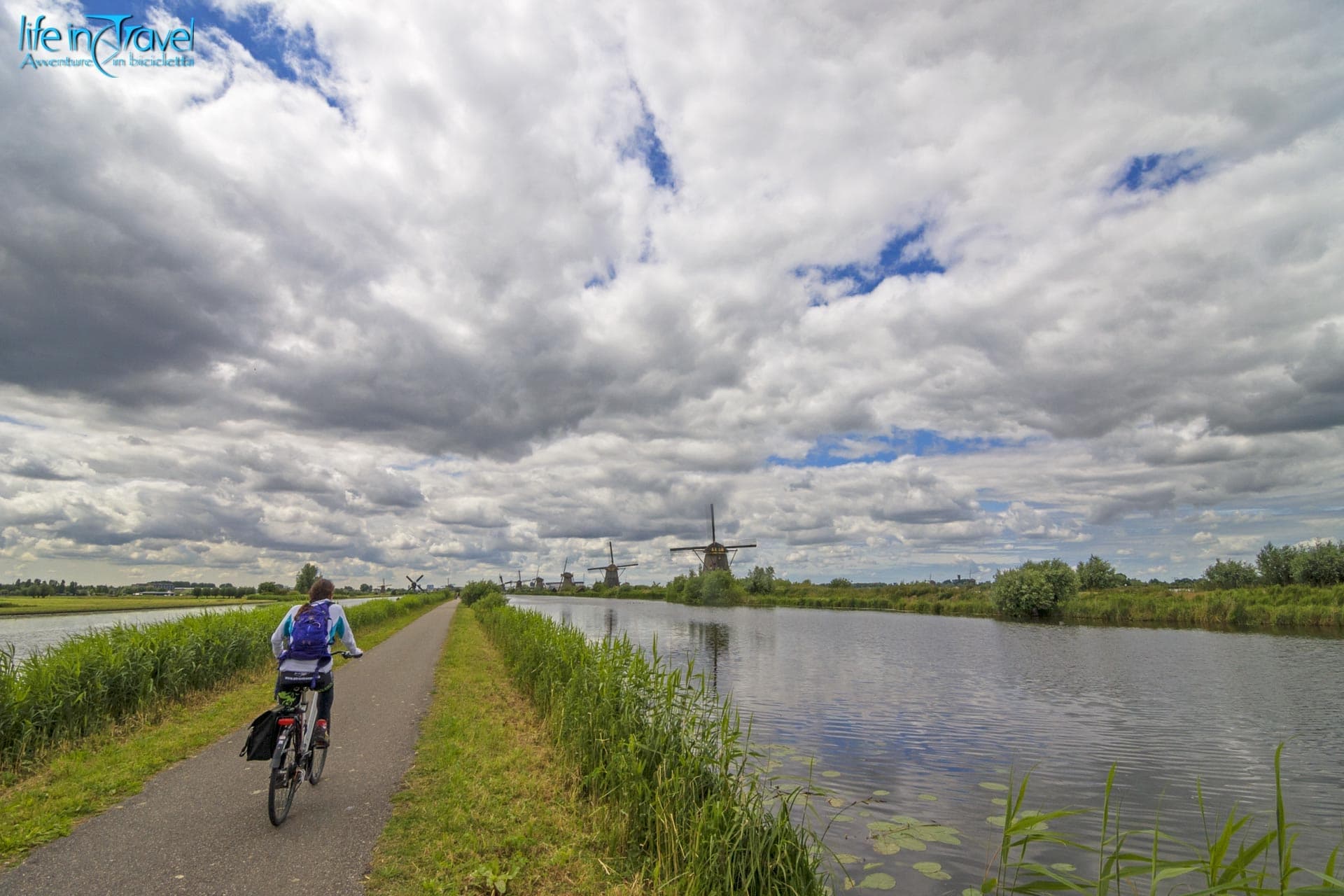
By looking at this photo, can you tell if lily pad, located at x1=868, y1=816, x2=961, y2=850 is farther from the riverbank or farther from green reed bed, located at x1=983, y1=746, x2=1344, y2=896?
the riverbank

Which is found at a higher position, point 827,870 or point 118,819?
point 118,819

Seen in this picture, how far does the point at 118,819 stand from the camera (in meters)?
6.45

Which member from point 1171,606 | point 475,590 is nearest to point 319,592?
point 1171,606

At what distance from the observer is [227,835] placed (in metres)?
6.10

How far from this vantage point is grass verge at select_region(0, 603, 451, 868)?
6184 millimetres

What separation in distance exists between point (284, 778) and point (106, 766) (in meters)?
3.76

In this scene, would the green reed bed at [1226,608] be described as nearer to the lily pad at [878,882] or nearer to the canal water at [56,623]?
the lily pad at [878,882]

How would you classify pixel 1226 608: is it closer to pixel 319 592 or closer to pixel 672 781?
pixel 672 781

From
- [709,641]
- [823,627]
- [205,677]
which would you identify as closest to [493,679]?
[205,677]

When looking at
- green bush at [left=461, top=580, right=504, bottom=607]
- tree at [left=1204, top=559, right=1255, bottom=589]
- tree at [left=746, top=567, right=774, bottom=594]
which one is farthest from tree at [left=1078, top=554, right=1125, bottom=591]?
green bush at [left=461, top=580, right=504, bottom=607]

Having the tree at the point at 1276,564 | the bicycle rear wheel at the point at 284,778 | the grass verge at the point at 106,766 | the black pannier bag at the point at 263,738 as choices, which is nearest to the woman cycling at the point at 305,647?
the black pannier bag at the point at 263,738

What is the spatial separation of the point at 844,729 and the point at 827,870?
6.41 m

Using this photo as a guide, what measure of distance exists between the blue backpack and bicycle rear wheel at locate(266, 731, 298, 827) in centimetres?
74

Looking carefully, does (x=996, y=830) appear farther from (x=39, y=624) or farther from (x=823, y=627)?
(x=39, y=624)
